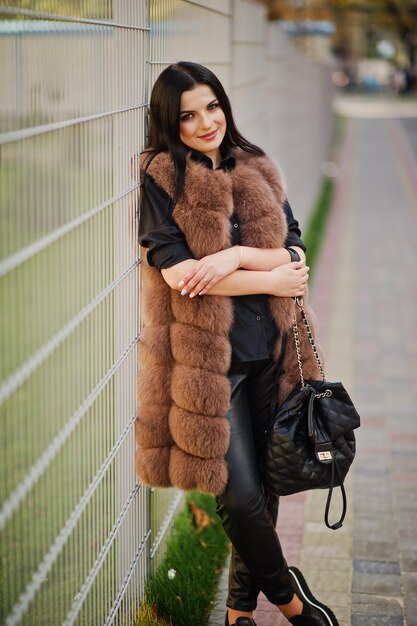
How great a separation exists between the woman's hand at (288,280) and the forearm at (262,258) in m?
0.02

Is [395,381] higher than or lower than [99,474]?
lower

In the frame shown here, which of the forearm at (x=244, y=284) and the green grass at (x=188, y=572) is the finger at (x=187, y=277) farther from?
the green grass at (x=188, y=572)

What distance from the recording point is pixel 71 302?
8.07 feet

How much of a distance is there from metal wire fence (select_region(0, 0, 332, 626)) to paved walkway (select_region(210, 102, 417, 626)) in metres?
0.98

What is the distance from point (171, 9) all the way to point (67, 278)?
5.75ft

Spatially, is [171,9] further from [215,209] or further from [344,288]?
[344,288]

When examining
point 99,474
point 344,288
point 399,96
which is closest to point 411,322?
point 344,288

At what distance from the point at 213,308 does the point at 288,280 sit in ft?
0.94

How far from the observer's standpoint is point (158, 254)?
9.93 ft

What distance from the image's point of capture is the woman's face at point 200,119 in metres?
3.09

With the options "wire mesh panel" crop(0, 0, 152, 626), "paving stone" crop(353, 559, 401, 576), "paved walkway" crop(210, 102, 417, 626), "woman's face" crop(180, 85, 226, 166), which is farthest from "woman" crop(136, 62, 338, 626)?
"paving stone" crop(353, 559, 401, 576)

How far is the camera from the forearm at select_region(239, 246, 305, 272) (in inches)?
122

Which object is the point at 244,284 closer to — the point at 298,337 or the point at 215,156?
the point at 298,337

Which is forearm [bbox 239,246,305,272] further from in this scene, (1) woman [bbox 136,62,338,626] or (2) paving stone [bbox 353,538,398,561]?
(2) paving stone [bbox 353,538,398,561]
